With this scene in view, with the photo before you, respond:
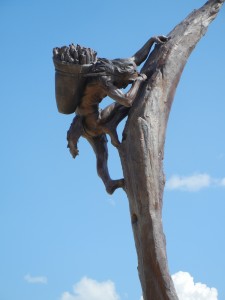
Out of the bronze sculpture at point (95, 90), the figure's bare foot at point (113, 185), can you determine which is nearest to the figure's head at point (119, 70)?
the bronze sculpture at point (95, 90)

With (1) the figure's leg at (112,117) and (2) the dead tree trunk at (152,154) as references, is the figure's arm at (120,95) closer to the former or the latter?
(2) the dead tree trunk at (152,154)

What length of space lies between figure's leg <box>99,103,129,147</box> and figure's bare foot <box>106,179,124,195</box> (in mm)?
507

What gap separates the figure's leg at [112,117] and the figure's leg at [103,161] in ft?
0.96

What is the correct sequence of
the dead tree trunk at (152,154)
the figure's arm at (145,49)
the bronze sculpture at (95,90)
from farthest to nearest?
the figure's arm at (145,49), the bronze sculpture at (95,90), the dead tree trunk at (152,154)

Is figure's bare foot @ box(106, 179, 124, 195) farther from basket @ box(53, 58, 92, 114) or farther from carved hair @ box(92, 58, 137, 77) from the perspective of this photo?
carved hair @ box(92, 58, 137, 77)

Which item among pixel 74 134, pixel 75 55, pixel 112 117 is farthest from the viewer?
pixel 74 134

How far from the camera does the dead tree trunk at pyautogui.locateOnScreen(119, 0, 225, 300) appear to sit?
20.5 feet

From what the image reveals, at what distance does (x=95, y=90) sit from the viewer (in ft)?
23.1

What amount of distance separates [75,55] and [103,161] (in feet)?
4.13

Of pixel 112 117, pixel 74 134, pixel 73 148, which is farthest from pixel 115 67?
pixel 73 148

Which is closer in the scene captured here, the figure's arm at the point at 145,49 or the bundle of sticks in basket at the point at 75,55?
the bundle of sticks in basket at the point at 75,55

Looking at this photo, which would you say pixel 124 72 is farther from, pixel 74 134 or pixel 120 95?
pixel 74 134

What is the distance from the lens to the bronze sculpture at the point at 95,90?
6934 millimetres

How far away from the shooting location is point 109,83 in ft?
22.6
